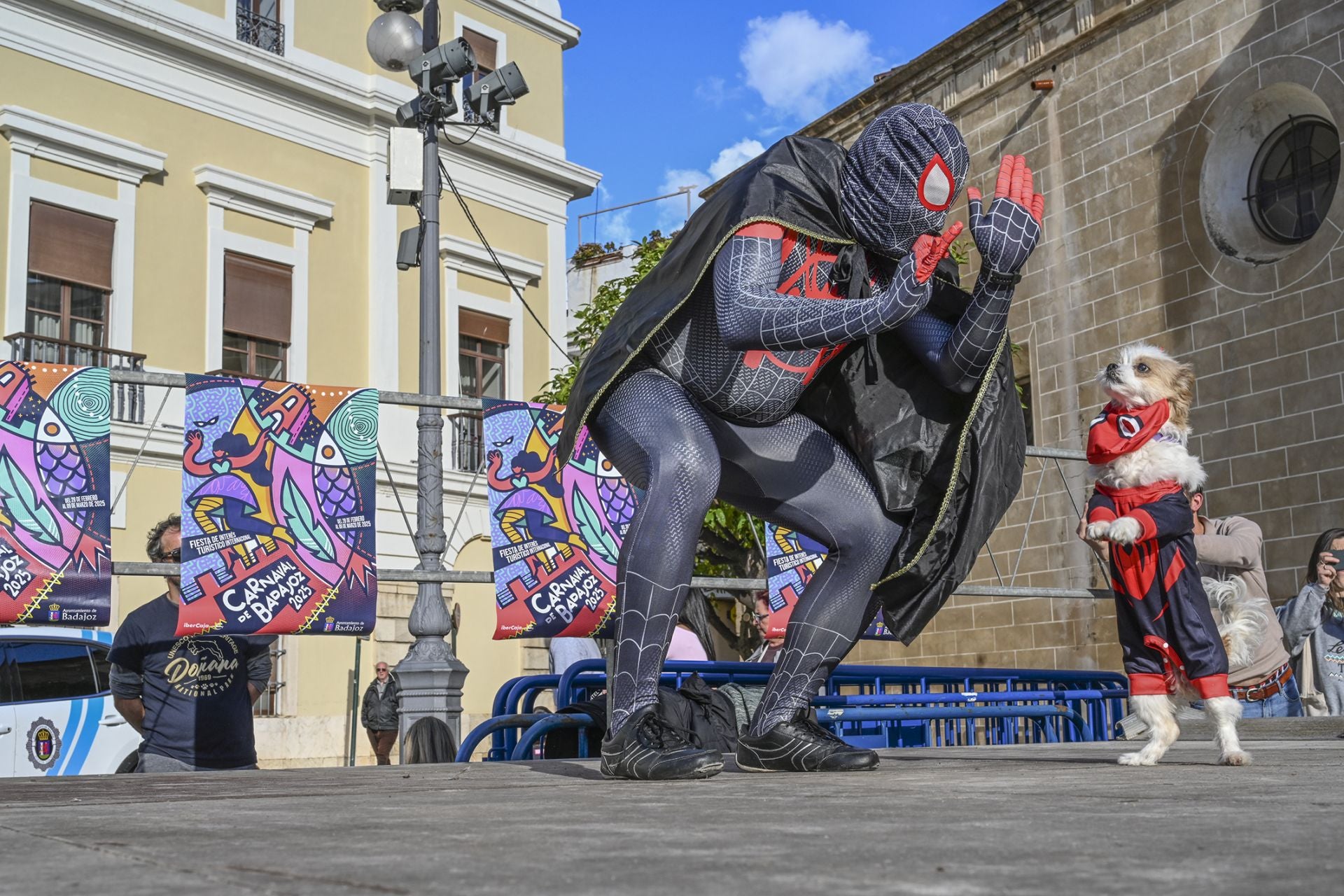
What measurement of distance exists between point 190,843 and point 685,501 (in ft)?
6.34

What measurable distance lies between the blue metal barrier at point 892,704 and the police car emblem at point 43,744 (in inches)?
156

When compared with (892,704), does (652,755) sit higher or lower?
higher

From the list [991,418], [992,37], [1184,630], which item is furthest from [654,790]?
[992,37]

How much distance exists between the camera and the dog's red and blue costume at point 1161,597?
409cm

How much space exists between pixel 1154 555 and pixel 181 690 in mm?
3962

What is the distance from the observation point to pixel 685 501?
11.3ft

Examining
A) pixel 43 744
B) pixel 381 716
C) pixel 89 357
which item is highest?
pixel 89 357

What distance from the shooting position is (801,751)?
354cm

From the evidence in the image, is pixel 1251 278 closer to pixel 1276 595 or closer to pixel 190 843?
pixel 1276 595

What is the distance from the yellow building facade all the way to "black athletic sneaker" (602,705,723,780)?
14.5 meters

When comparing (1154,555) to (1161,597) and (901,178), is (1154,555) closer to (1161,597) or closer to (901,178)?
(1161,597)

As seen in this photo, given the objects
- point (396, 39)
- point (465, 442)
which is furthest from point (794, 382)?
point (465, 442)

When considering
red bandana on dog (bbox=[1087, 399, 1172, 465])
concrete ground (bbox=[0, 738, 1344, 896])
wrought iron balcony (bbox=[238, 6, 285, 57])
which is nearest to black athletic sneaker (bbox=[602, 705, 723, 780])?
concrete ground (bbox=[0, 738, 1344, 896])

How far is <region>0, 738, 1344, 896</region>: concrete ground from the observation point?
1.29 meters
